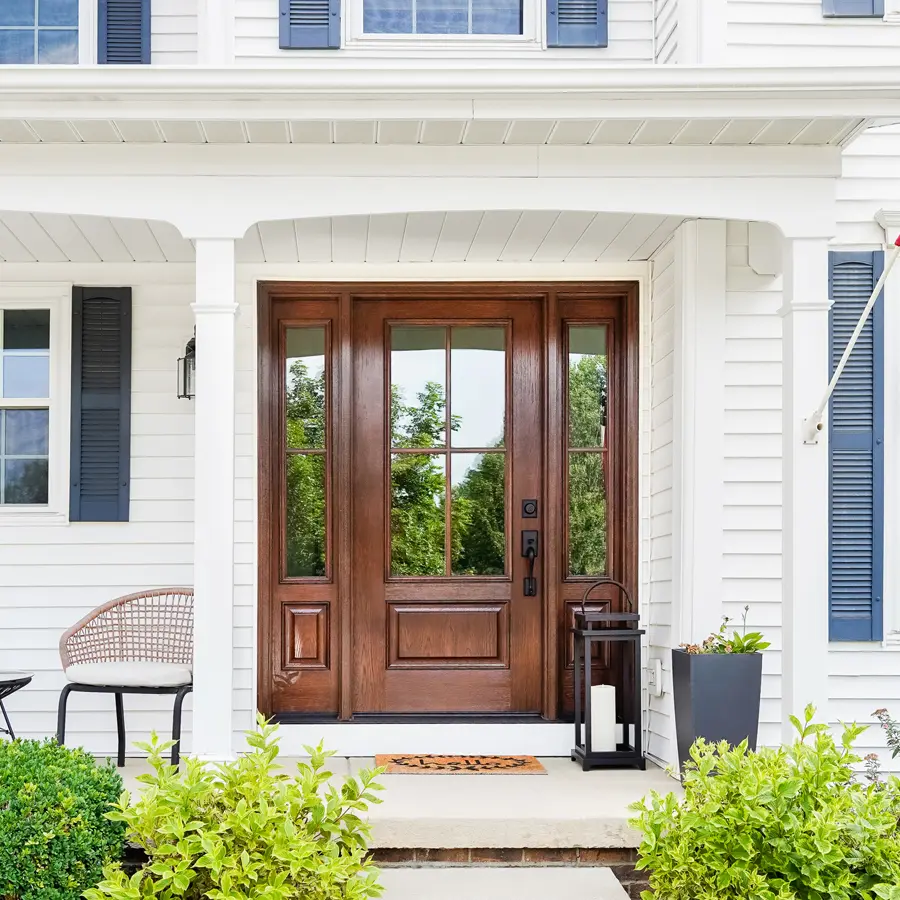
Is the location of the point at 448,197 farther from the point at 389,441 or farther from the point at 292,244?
the point at 389,441

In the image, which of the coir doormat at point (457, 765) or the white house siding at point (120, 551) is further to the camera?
the white house siding at point (120, 551)

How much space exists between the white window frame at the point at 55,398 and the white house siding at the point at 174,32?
1.15 metres

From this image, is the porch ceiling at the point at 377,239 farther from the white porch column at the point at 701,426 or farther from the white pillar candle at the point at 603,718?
the white pillar candle at the point at 603,718

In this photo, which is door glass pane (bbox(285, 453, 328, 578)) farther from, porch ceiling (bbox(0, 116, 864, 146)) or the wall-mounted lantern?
porch ceiling (bbox(0, 116, 864, 146))

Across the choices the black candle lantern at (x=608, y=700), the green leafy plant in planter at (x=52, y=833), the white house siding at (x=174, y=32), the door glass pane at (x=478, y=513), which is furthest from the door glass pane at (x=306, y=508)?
the green leafy plant in planter at (x=52, y=833)

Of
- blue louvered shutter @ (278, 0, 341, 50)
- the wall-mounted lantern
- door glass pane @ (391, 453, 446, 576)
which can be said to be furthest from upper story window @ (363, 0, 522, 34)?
door glass pane @ (391, 453, 446, 576)

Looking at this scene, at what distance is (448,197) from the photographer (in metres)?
4.32

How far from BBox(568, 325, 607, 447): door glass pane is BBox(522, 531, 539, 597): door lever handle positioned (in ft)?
1.53

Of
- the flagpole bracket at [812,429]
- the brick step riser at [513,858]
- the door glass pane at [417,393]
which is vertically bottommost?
the brick step riser at [513,858]

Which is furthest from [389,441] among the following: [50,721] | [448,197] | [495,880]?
[495,880]

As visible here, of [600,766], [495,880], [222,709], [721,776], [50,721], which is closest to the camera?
[721,776]

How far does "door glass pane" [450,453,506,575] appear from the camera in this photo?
558cm

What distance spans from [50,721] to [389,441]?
6.46 ft

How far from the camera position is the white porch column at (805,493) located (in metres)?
4.27
